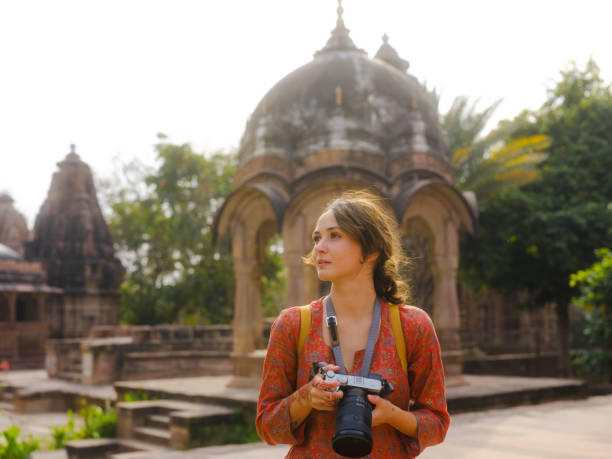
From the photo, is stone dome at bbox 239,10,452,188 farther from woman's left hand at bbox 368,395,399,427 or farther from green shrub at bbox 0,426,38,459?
woman's left hand at bbox 368,395,399,427

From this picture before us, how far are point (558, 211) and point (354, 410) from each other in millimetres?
14860

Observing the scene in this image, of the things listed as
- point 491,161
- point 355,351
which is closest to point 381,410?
point 355,351

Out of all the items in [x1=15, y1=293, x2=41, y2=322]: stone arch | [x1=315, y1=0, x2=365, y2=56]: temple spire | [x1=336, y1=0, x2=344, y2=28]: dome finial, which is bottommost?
[x1=15, y1=293, x2=41, y2=322]: stone arch

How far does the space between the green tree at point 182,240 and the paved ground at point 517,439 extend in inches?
654

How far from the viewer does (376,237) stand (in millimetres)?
2162

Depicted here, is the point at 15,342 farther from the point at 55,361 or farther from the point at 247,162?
the point at 247,162

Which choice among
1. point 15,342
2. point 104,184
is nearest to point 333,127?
point 15,342

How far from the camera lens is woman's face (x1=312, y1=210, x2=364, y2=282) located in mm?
2117

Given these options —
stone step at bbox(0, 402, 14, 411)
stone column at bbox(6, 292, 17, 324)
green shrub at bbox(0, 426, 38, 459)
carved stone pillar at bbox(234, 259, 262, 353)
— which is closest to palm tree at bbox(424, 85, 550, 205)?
carved stone pillar at bbox(234, 259, 262, 353)

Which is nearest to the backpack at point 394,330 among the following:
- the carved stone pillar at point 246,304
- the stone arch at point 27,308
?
the carved stone pillar at point 246,304

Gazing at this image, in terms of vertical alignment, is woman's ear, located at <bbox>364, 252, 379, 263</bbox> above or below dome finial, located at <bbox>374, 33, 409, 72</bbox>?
below

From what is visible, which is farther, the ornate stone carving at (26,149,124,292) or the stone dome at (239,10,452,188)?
the ornate stone carving at (26,149,124,292)

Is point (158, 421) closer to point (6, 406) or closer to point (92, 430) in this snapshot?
point (92, 430)

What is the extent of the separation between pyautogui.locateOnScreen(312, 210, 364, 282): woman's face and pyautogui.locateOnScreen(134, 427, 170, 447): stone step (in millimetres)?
6495
